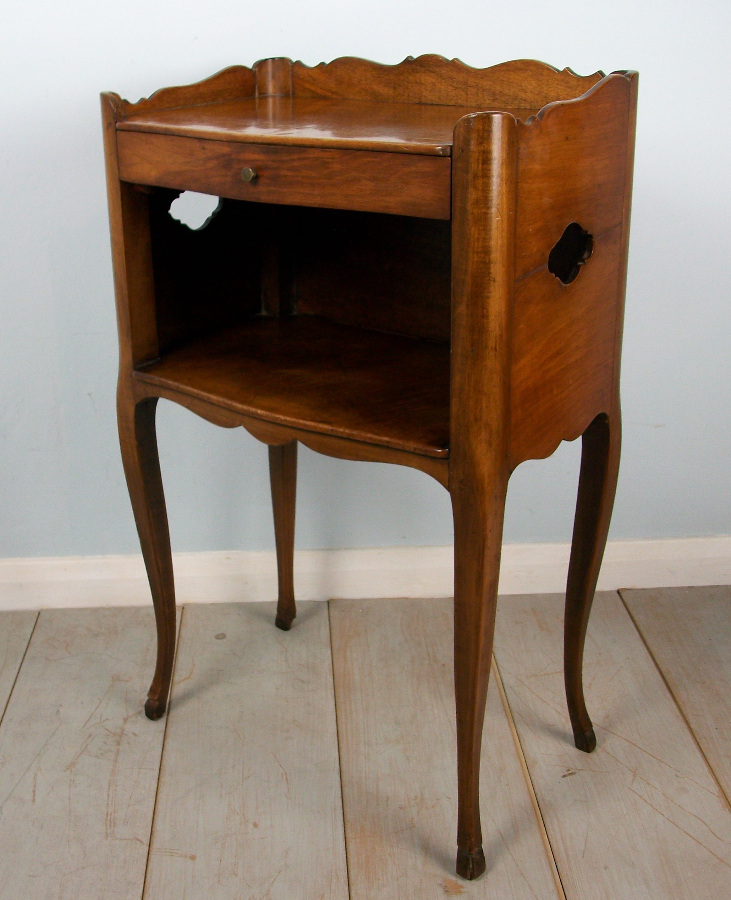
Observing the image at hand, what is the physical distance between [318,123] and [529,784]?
33.4 inches

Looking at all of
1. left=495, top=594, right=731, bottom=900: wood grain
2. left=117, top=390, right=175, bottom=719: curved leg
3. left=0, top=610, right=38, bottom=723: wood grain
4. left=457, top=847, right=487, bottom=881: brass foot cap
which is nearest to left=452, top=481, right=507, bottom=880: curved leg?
Answer: left=457, top=847, right=487, bottom=881: brass foot cap

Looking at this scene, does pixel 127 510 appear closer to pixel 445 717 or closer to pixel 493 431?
pixel 445 717

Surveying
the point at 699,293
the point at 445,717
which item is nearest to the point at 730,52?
the point at 699,293

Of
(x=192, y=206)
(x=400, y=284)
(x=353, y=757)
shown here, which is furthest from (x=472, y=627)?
(x=192, y=206)

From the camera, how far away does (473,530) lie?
3.20ft

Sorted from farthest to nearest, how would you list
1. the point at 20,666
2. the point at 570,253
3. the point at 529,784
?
the point at 20,666, the point at 529,784, the point at 570,253

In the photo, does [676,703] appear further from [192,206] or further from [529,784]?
[192,206]

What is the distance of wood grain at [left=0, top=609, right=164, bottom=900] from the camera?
1145 mm

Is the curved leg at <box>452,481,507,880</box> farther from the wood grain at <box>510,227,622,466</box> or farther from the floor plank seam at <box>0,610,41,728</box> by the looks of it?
the floor plank seam at <box>0,610,41,728</box>

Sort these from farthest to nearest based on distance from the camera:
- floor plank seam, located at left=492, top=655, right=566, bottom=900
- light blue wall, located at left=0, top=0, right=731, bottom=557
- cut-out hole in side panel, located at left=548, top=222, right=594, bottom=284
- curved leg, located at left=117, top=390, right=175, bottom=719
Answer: light blue wall, located at left=0, top=0, right=731, bottom=557, curved leg, located at left=117, top=390, right=175, bottom=719, floor plank seam, located at left=492, top=655, right=566, bottom=900, cut-out hole in side panel, located at left=548, top=222, right=594, bottom=284

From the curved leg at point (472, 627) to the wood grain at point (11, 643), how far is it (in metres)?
0.69

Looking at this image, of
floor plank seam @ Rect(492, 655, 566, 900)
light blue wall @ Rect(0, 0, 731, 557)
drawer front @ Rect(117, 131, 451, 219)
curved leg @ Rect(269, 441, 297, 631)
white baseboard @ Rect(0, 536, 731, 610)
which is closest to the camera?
drawer front @ Rect(117, 131, 451, 219)

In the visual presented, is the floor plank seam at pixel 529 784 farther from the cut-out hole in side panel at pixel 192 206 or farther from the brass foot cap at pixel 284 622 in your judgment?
the cut-out hole in side panel at pixel 192 206

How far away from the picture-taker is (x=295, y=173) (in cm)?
96
